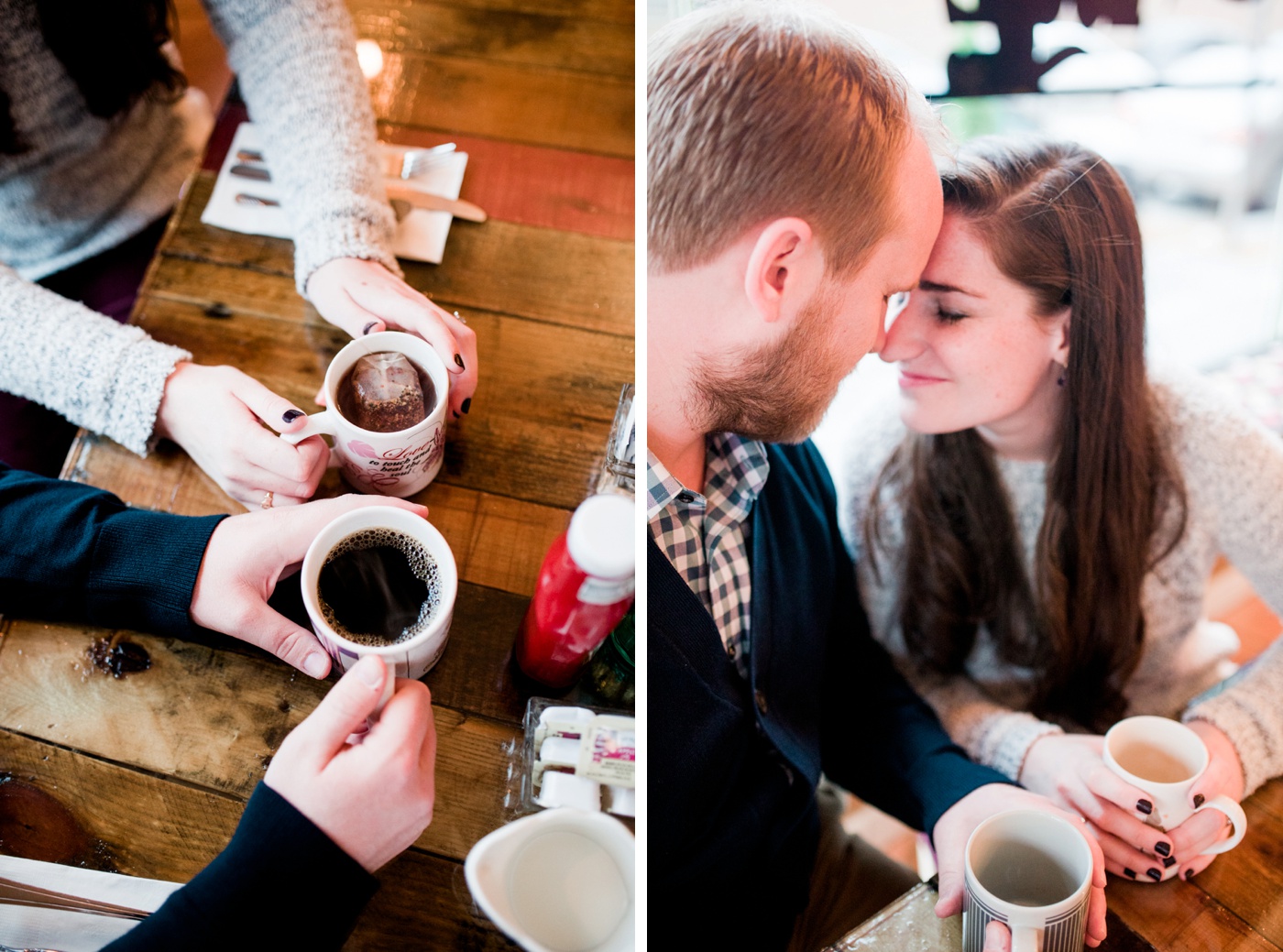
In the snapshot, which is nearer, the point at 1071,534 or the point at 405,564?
the point at 405,564

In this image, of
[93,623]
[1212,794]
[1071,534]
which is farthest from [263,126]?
[1212,794]

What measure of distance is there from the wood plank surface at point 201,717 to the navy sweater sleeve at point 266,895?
0.07 m

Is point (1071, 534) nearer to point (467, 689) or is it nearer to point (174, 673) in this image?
point (467, 689)

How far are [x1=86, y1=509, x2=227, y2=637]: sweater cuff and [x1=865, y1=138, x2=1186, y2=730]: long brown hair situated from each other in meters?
0.66

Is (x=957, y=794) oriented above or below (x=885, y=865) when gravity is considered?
above

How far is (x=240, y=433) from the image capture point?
62cm

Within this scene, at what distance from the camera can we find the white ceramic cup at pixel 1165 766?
0.68 metres

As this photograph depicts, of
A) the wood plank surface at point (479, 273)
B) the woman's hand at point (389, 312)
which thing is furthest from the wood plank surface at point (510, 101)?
the woman's hand at point (389, 312)

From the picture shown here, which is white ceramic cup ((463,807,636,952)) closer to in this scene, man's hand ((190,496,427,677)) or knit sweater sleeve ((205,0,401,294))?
man's hand ((190,496,427,677))

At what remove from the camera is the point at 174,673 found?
1.99 ft

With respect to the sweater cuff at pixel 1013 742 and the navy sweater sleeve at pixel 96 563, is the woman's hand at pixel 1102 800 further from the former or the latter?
the navy sweater sleeve at pixel 96 563

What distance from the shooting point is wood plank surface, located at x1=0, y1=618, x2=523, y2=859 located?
22.9 inches

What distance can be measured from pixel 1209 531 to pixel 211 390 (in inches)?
38.3

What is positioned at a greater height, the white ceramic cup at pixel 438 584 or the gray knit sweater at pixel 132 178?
the gray knit sweater at pixel 132 178
